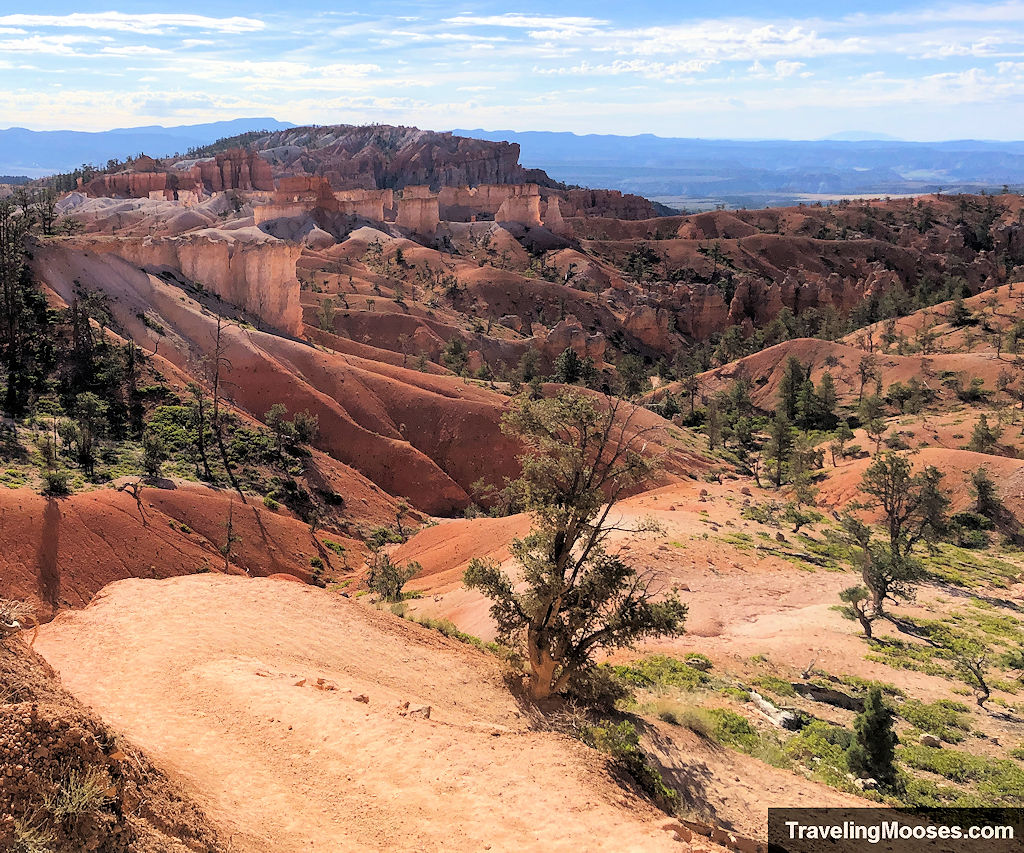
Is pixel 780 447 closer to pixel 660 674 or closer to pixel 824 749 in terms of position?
pixel 660 674

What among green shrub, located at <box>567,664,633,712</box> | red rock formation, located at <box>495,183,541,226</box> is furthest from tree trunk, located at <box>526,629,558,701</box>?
red rock formation, located at <box>495,183,541,226</box>

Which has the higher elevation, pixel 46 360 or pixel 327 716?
pixel 46 360

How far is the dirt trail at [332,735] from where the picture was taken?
30.5 ft

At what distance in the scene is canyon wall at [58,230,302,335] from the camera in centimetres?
4697

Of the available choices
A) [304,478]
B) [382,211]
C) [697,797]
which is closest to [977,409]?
[304,478]

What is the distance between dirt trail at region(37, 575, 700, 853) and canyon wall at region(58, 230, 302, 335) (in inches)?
1330

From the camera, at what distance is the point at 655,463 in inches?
579

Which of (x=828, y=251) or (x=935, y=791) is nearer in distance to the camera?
(x=935, y=791)

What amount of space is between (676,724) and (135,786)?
10.5 metres

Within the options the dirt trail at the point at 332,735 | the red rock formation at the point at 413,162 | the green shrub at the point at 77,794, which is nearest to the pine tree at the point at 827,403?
the dirt trail at the point at 332,735

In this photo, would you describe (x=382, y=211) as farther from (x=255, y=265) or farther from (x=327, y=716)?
(x=327, y=716)

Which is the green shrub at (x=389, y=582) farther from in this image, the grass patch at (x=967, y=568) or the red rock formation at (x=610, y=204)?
the red rock formation at (x=610, y=204)

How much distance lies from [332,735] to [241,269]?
42.7m

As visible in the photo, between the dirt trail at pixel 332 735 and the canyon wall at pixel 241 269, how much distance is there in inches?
1330
